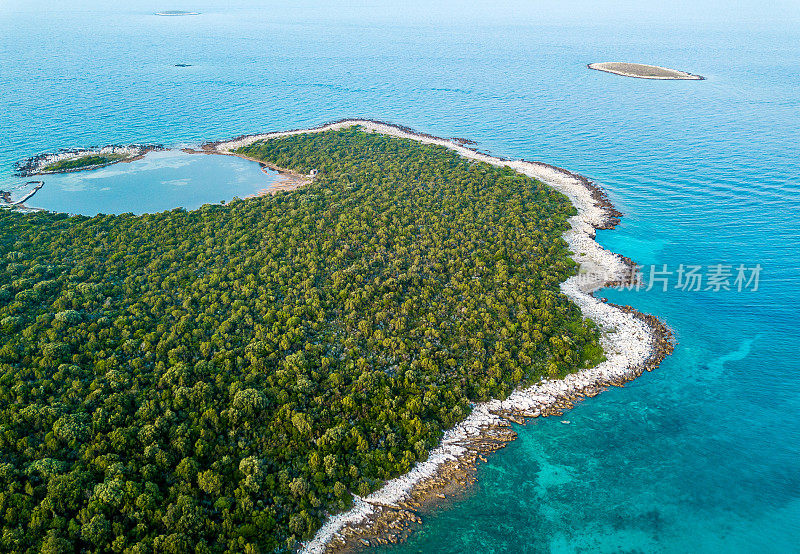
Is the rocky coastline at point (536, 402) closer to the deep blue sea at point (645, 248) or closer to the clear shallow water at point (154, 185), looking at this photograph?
the deep blue sea at point (645, 248)

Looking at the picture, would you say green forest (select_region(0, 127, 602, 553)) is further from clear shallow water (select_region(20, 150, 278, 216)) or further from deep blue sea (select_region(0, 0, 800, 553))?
clear shallow water (select_region(20, 150, 278, 216))

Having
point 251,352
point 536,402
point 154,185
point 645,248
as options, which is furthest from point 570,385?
point 154,185

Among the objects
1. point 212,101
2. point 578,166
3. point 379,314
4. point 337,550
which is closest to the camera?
point 337,550

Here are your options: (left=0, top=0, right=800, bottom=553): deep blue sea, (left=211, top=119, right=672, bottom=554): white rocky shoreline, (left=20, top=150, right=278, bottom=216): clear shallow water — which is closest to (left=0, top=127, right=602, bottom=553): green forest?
(left=211, top=119, right=672, bottom=554): white rocky shoreline

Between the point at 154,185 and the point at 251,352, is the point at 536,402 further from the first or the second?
the point at 154,185

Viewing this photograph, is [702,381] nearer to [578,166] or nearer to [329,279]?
[329,279]

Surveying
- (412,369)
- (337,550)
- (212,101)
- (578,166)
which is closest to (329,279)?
(412,369)

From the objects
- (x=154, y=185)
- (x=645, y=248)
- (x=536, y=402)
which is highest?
(x=154, y=185)
